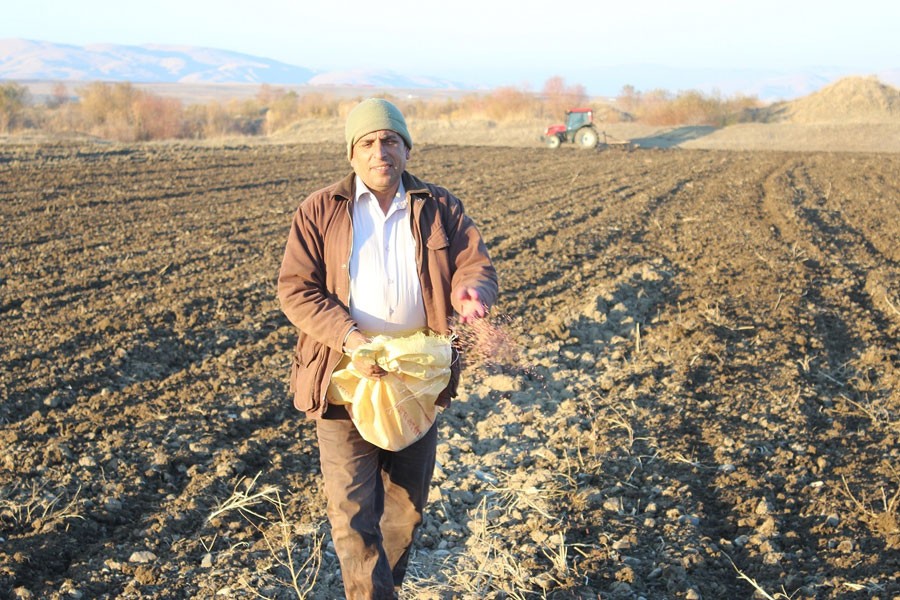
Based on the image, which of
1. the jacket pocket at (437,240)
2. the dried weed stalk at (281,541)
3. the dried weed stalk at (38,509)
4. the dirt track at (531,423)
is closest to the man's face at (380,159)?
the jacket pocket at (437,240)

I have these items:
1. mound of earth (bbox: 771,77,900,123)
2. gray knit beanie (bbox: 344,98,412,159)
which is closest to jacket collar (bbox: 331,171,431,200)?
gray knit beanie (bbox: 344,98,412,159)

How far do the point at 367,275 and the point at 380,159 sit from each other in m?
0.41

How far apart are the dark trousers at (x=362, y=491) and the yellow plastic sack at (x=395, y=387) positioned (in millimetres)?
116

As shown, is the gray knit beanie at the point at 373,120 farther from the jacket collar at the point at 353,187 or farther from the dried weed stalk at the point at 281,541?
the dried weed stalk at the point at 281,541

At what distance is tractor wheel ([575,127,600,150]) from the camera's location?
28.4 m

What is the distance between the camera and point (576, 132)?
29047 mm

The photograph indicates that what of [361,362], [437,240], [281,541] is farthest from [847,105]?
[361,362]

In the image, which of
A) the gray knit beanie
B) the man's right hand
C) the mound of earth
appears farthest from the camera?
the mound of earth

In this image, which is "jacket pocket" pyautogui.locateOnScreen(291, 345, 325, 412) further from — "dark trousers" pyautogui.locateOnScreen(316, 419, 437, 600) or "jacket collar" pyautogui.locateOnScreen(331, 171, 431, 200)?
"jacket collar" pyautogui.locateOnScreen(331, 171, 431, 200)

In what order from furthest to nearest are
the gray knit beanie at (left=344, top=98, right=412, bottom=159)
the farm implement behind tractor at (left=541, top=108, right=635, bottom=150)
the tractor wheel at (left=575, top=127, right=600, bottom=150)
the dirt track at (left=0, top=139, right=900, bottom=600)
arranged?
the farm implement behind tractor at (left=541, top=108, right=635, bottom=150), the tractor wheel at (left=575, top=127, right=600, bottom=150), the dirt track at (left=0, top=139, right=900, bottom=600), the gray knit beanie at (left=344, top=98, right=412, bottom=159)

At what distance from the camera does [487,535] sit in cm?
415

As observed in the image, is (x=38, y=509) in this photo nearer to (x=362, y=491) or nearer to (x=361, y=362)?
(x=362, y=491)

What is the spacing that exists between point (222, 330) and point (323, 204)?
15.1ft

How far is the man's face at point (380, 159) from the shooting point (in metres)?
3.07
